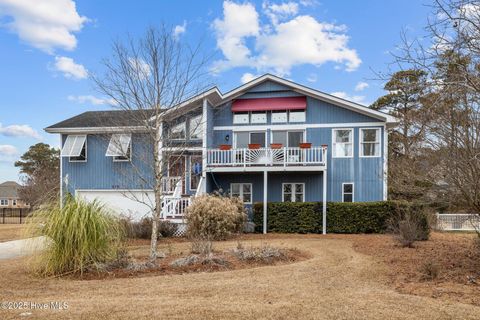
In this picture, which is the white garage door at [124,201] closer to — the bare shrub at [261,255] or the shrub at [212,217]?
the shrub at [212,217]

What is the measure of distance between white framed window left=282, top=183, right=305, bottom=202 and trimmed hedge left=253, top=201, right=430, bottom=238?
8.48ft

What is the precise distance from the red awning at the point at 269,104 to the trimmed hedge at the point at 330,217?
5382 mm

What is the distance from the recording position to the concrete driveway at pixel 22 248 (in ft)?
29.7

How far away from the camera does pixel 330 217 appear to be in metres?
19.5

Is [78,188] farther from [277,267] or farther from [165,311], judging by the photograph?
[165,311]

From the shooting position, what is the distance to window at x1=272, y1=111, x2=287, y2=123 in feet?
73.2

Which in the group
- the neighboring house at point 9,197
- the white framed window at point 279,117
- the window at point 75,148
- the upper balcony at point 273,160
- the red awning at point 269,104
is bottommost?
the neighboring house at point 9,197

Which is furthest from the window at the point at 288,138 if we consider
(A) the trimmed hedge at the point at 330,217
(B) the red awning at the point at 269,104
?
(A) the trimmed hedge at the point at 330,217

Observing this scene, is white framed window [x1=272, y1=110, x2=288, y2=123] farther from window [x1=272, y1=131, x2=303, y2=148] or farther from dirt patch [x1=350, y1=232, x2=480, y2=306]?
dirt patch [x1=350, y1=232, x2=480, y2=306]

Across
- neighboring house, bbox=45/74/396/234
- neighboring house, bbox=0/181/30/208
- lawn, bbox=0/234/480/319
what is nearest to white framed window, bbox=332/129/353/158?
neighboring house, bbox=45/74/396/234

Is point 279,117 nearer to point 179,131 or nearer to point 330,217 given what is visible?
point 330,217

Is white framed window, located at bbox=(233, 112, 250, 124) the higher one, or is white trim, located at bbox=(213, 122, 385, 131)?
white framed window, located at bbox=(233, 112, 250, 124)

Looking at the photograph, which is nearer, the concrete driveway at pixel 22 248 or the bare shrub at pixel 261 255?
the concrete driveway at pixel 22 248

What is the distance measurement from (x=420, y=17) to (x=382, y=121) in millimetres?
14230
